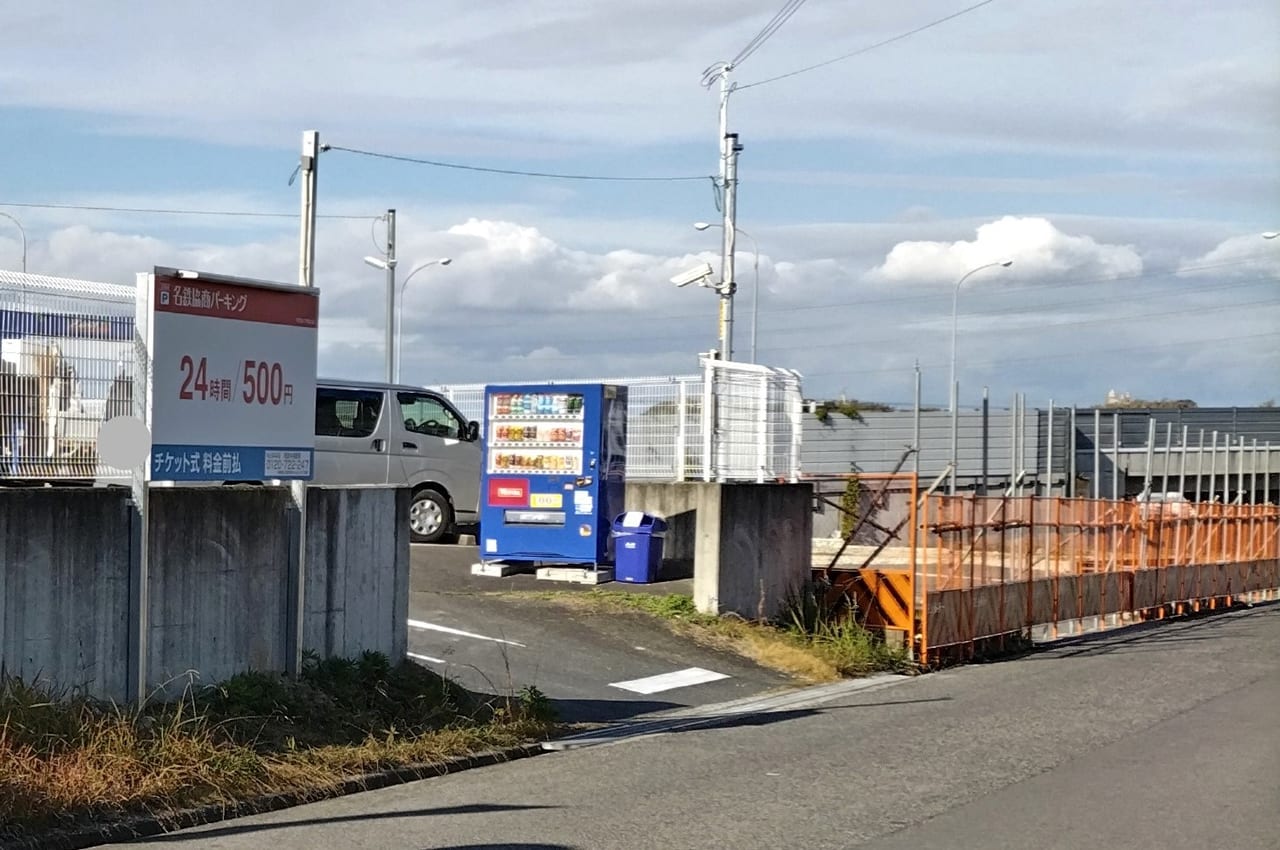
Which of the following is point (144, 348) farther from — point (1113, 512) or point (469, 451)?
point (1113, 512)

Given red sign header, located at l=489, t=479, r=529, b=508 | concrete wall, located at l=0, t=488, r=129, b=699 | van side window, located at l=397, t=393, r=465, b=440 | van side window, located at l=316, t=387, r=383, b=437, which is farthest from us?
van side window, located at l=397, t=393, r=465, b=440

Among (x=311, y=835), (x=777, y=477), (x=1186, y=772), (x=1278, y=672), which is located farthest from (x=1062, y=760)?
(x=777, y=477)

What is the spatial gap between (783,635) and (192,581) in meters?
8.12

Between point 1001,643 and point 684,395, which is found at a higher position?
point 684,395

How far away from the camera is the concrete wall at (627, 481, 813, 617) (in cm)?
1628

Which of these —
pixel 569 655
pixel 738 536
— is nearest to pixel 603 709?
pixel 569 655

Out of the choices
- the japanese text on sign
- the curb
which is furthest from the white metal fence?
the curb

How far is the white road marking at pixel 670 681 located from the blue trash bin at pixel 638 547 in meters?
2.91

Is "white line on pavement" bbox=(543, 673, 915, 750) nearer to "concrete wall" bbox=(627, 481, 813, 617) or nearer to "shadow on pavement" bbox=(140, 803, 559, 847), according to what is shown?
"concrete wall" bbox=(627, 481, 813, 617)

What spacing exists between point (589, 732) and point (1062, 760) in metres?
3.57

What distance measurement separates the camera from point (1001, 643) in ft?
58.6

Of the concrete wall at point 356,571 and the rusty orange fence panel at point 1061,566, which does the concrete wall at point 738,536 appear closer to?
the rusty orange fence panel at point 1061,566

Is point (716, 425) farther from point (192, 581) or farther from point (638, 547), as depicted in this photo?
point (192, 581)

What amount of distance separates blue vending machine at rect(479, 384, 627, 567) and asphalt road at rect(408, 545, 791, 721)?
77cm
